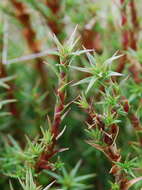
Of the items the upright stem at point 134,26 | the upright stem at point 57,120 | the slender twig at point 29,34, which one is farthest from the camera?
the slender twig at point 29,34

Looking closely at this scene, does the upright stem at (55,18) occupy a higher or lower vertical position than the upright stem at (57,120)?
higher

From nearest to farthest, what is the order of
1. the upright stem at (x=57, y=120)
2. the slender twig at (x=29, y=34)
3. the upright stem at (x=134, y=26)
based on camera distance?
the upright stem at (x=57, y=120) → the upright stem at (x=134, y=26) → the slender twig at (x=29, y=34)

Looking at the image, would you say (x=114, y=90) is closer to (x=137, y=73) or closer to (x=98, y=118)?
(x=98, y=118)

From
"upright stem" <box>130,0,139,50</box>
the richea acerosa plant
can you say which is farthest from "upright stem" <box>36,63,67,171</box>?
"upright stem" <box>130,0,139,50</box>

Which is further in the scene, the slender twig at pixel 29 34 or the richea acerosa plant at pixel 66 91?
the slender twig at pixel 29 34

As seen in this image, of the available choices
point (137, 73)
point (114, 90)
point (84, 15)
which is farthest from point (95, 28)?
point (114, 90)

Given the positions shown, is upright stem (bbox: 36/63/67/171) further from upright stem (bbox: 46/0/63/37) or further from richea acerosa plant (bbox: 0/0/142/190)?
upright stem (bbox: 46/0/63/37)

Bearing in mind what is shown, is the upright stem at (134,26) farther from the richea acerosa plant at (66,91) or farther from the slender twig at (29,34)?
the slender twig at (29,34)

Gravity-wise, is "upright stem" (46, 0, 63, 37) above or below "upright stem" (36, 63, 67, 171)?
above

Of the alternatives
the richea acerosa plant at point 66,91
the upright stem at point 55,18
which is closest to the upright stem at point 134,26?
the richea acerosa plant at point 66,91

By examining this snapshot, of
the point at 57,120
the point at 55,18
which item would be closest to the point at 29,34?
the point at 55,18
